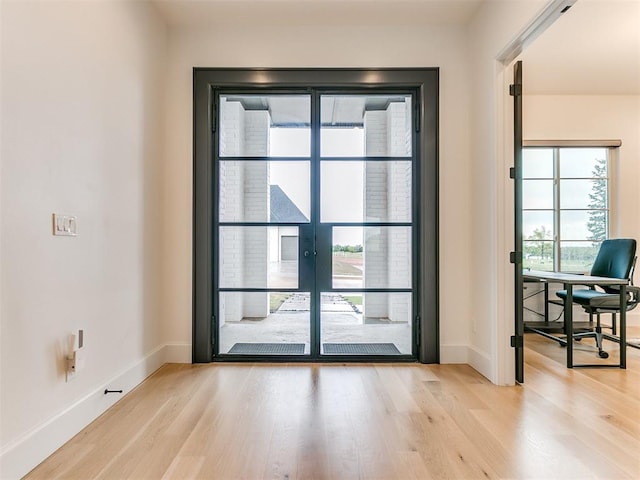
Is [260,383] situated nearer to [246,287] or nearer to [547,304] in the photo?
[246,287]

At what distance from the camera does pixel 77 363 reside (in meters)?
2.14

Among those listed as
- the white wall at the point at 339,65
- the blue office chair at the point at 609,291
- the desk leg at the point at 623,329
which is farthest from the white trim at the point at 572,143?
the desk leg at the point at 623,329

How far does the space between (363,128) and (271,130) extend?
0.83m

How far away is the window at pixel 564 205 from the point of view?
522 cm

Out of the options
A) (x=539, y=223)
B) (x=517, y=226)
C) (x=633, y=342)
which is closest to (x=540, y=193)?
(x=539, y=223)

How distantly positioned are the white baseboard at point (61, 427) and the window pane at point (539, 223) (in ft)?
15.5

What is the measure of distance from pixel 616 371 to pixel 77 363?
13.1ft

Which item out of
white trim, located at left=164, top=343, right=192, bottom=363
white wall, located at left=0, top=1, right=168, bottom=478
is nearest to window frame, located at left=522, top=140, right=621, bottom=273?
white trim, located at left=164, top=343, right=192, bottom=363

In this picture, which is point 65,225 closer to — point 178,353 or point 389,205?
point 178,353

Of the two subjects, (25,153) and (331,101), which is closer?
(25,153)

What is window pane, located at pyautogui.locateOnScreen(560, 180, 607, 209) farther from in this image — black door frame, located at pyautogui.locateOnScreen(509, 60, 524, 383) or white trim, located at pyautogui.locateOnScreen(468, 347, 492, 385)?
white trim, located at pyautogui.locateOnScreen(468, 347, 492, 385)

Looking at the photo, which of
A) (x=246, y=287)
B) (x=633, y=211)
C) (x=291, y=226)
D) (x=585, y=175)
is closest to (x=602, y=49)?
(x=585, y=175)

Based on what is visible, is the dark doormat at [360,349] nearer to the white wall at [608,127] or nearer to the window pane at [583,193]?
the window pane at [583,193]

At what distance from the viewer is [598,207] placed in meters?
5.25
